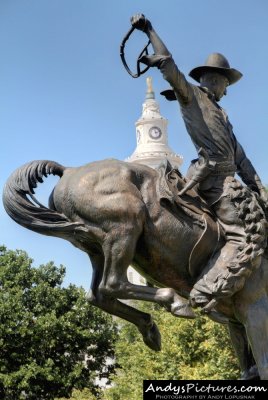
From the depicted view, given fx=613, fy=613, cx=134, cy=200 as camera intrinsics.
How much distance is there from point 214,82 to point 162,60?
991 mm

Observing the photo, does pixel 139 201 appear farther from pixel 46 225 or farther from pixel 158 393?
pixel 158 393

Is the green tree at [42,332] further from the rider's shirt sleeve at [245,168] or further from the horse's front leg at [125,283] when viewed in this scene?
the horse's front leg at [125,283]

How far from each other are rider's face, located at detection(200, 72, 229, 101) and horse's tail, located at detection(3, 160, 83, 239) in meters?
1.88

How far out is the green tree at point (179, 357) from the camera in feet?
73.6

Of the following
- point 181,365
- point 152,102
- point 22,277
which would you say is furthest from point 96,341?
point 152,102

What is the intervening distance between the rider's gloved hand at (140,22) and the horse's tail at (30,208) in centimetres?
152

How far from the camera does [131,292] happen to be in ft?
16.9

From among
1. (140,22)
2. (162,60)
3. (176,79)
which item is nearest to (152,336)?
(176,79)

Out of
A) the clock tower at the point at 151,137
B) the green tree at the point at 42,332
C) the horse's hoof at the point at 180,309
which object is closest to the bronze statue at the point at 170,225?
the horse's hoof at the point at 180,309

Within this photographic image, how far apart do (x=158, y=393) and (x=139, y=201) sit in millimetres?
1623

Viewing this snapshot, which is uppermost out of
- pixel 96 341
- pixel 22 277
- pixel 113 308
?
pixel 22 277

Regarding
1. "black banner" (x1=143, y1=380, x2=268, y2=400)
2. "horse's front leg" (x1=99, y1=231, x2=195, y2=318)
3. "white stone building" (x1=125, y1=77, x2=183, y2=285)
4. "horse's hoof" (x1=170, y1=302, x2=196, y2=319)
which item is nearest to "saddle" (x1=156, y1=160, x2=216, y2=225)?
"horse's front leg" (x1=99, y1=231, x2=195, y2=318)

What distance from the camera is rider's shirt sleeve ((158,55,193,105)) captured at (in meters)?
5.36

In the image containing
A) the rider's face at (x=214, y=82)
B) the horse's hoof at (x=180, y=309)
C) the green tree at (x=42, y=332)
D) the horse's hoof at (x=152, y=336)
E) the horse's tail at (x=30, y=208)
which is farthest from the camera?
the green tree at (x=42, y=332)
